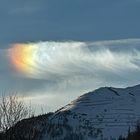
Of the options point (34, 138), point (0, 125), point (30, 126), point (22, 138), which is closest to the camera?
point (0, 125)

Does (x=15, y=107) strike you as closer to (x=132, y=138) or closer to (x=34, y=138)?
(x=34, y=138)

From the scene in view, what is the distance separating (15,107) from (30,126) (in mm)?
26045

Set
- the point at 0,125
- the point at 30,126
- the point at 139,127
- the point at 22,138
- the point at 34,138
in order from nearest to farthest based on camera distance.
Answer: the point at 139,127
the point at 0,125
the point at 22,138
the point at 34,138
the point at 30,126

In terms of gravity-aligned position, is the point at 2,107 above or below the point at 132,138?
above

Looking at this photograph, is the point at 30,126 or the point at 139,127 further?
the point at 30,126

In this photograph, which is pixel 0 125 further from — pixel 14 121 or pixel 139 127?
pixel 139 127

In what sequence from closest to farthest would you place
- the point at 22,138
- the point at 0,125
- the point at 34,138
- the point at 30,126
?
the point at 0,125 < the point at 22,138 < the point at 34,138 < the point at 30,126

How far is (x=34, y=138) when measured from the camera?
67.7 m

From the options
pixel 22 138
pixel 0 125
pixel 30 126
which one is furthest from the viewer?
pixel 30 126

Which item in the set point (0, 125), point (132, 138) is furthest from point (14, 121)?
point (132, 138)

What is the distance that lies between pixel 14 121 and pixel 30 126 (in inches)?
1039

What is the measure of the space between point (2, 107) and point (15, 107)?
127 cm

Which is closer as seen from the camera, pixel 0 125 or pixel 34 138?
pixel 0 125

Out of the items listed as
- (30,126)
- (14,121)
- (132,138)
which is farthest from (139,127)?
(30,126)
